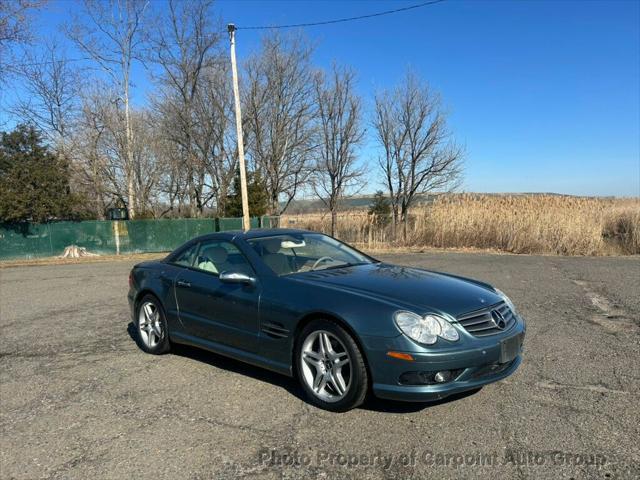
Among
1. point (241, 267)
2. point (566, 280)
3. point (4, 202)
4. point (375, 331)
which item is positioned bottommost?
point (566, 280)

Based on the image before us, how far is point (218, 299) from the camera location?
4.75m

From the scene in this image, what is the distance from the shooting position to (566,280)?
418 inches

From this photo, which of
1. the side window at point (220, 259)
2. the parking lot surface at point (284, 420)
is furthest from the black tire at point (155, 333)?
the side window at point (220, 259)

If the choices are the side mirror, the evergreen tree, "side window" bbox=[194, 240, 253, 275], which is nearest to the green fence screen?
the evergreen tree

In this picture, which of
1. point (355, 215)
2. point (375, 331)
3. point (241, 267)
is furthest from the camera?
point (355, 215)

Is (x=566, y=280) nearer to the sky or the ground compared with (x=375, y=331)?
nearer to the ground

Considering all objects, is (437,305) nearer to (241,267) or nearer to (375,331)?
(375,331)

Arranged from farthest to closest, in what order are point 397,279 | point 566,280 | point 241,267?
point 566,280 < point 241,267 < point 397,279

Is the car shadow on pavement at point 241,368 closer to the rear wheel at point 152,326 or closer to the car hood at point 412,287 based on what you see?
the rear wheel at point 152,326

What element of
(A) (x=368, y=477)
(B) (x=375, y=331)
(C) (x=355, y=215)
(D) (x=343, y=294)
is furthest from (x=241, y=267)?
(C) (x=355, y=215)

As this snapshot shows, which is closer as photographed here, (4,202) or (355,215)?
(4,202)

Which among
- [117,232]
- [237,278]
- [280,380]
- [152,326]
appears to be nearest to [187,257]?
[152,326]

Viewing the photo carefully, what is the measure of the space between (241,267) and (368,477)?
2.41 meters

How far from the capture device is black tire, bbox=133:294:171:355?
551cm
